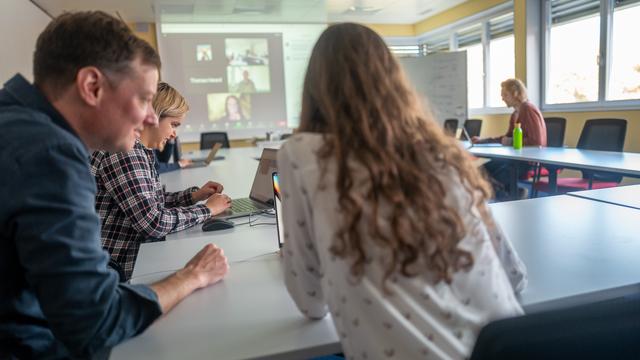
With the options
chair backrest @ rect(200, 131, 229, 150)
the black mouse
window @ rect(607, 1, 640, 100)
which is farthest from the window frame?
the black mouse

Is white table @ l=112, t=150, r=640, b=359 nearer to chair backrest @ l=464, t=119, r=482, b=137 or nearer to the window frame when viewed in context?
chair backrest @ l=464, t=119, r=482, b=137

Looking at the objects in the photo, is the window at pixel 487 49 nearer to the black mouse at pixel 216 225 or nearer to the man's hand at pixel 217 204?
the man's hand at pixel 217 204

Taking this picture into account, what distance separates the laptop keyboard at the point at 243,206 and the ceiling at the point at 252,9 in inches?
196

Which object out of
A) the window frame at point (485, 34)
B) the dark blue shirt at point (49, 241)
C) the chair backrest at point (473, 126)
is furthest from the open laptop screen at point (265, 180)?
the window frame at point (485, 34)

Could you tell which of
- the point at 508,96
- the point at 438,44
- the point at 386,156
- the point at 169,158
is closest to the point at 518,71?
the point at 508,96

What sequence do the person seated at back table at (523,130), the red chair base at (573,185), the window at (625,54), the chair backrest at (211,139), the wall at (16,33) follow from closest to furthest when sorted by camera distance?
the red chair base at (573,185), the person seated at back table at (523,130), the window at (625,54), the wall at (16,33), the chair backrest at (211,139)

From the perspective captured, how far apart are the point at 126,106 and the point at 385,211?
54 centimetres

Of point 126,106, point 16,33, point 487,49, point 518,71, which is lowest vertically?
point 126,106

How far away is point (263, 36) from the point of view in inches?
278

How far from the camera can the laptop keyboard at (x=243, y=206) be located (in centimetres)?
188

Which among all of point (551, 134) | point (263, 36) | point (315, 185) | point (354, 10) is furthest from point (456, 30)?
point (315, 185)

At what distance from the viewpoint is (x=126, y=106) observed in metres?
0.86

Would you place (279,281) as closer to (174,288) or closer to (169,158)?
(174,288)

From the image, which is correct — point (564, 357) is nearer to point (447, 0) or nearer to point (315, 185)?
point (315, 185)
